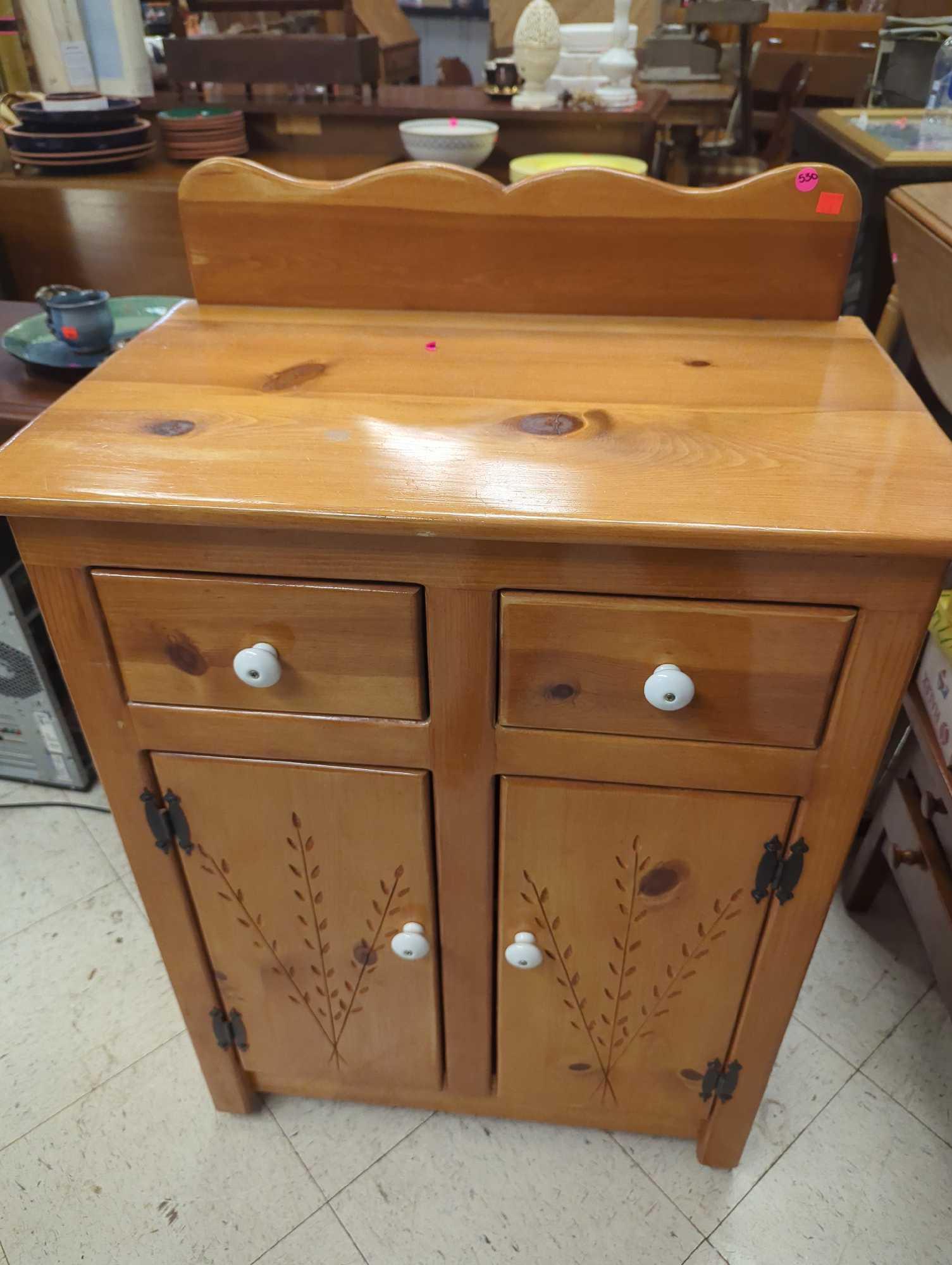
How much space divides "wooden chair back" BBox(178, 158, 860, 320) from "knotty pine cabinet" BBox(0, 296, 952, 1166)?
0.03m

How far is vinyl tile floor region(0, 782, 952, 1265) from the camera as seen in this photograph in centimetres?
94

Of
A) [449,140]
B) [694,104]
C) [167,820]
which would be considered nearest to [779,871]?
[167,820]

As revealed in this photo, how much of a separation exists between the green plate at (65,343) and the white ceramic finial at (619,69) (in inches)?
42.3

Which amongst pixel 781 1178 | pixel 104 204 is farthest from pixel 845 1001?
pixel 104 204

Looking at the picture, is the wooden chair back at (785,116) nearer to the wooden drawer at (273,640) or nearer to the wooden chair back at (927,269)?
the wooden chair back at (927,269)

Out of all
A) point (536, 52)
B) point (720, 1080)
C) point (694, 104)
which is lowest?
point (720, 1080)

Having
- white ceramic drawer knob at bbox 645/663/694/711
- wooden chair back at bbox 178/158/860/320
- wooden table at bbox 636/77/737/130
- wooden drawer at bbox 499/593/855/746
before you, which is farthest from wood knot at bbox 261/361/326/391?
wooden table at bbox 636/77/737/130

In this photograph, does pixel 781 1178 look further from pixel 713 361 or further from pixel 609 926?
pixel 713 361

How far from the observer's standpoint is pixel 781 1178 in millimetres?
995

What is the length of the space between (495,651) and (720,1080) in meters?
0.57

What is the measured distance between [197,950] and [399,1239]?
0.41 m

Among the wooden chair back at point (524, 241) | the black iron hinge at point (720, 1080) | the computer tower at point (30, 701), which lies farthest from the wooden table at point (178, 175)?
the black iron hinge at point (720, 1080)

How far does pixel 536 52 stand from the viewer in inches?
69.1

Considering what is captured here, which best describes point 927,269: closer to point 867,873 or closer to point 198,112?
point 867,873
